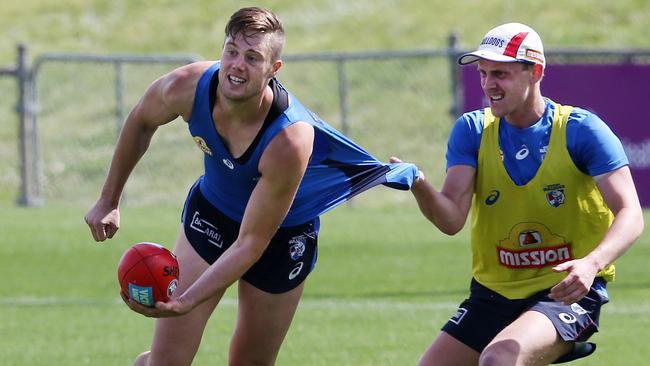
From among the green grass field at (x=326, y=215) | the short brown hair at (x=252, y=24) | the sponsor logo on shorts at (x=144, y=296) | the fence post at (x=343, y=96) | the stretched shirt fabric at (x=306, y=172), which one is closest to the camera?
the sponsor logo on shorts at (x=144, y=296)

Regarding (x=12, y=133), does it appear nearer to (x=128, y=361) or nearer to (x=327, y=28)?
(x=327, y=28)

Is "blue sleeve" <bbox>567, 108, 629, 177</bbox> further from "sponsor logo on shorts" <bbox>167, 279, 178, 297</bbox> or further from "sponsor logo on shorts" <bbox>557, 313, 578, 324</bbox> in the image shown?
"sponsor logo on shorts" <bbox>167, 279, 178, 297</bbox>

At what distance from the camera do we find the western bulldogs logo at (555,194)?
6238 millimetres

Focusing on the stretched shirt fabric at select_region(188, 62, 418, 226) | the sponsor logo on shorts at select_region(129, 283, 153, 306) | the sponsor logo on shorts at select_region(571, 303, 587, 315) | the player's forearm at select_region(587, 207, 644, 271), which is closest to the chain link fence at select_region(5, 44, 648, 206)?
the stretched shirt fabric at select_region(188, 62, 418, 226)

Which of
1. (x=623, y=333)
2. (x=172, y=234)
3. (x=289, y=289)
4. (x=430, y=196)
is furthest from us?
(x=172, y=234)

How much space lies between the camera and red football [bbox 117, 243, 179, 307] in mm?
5684

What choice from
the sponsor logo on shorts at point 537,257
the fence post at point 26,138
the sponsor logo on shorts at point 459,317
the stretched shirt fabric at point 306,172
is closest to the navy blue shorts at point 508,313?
the sponsor logo on shorts at point 459,317

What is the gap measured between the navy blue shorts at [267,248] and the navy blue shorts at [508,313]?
83 centimetres

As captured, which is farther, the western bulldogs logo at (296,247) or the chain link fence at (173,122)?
the chain link fence at (173,122)

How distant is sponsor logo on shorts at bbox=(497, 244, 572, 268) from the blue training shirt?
1.08 ft

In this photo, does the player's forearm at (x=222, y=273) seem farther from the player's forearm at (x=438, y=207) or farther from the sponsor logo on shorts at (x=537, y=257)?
the sponsor logo on shorts at (x=537, y=257)

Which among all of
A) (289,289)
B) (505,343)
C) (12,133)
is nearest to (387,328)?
(289,289)

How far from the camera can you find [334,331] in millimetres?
9773

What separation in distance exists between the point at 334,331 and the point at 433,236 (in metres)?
5.48
